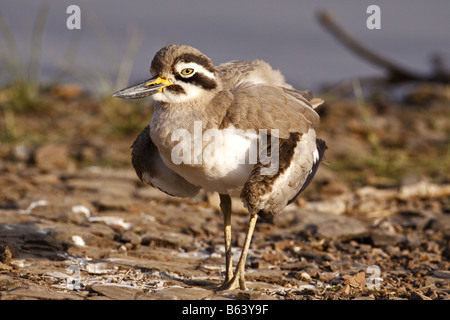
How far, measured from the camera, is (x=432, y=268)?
236 inches

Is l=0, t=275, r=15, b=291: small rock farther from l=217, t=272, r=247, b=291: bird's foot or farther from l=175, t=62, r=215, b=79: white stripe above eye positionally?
l=175, t=62, r=215, b=79: white stripe above eye

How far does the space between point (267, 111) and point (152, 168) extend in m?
1.07

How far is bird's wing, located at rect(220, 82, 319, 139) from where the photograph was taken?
16.3 ft

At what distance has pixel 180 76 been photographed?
5066 mm

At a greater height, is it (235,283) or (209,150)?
(209,150)

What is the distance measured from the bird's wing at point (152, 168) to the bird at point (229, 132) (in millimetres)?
163

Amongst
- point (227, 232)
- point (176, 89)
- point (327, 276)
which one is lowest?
point (327, 276)

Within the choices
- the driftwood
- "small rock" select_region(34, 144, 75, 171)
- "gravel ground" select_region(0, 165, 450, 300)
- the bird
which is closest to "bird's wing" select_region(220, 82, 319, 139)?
the bird

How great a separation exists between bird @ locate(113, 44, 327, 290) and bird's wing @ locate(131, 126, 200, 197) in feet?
0.53

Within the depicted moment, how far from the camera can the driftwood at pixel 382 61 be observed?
47.3ft

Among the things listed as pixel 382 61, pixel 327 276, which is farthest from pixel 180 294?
pixel 382 61

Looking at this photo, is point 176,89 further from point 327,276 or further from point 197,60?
point 327,276

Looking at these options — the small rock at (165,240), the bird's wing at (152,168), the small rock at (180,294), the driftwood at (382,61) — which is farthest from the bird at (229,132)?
the driftwood at (382,61)
